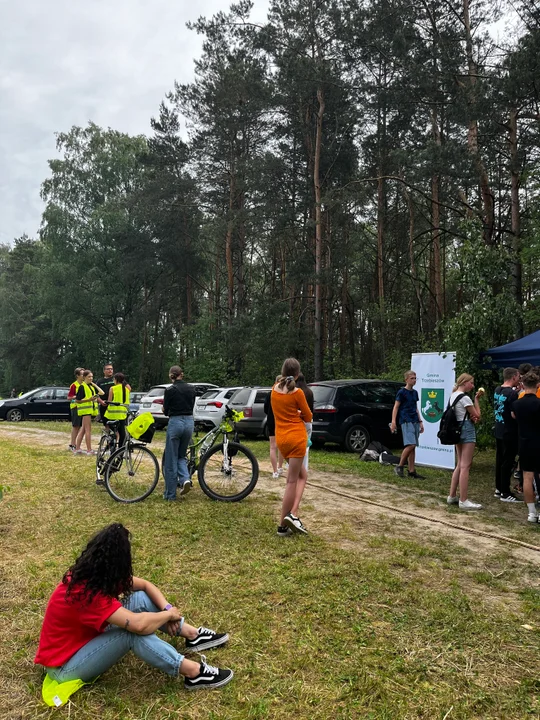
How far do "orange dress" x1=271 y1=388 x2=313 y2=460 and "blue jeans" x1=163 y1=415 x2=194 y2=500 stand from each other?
183 centimetres

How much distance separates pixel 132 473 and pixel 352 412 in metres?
6.25

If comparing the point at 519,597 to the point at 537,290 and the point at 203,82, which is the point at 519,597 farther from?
the point at 203,82

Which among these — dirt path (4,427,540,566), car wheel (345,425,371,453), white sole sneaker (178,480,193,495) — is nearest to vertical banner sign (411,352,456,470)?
dirt path (4,427,540,566)

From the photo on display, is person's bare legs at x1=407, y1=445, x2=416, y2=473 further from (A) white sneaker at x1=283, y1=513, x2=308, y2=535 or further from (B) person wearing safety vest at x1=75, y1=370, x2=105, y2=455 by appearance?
(B) person wearing safety vest at x1=75, y1=370, x2=105, y2=455

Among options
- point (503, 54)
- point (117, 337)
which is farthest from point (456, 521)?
point (117, 337)

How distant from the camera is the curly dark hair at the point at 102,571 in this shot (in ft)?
9.22

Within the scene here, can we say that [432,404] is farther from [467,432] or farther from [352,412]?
[467,432]

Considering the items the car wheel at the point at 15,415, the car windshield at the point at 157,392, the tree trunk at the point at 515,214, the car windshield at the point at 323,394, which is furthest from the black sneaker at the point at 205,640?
the car wheel at the point at 15,415

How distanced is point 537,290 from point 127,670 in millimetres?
18763

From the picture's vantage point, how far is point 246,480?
22.8 ft

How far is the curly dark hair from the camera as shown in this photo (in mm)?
2811

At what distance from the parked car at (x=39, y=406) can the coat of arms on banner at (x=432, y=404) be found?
16177mm

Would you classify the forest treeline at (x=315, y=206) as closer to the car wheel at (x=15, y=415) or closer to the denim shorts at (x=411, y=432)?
the denim shorts at (x=411, y=432)

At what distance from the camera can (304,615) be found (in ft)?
11.8
